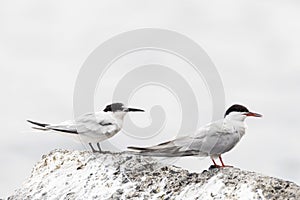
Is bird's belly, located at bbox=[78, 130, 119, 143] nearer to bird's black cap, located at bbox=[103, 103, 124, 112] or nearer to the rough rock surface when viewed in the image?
bird's black cap, located at bbox=[103, 103, 124, 112]

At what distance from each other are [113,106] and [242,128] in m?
2.44

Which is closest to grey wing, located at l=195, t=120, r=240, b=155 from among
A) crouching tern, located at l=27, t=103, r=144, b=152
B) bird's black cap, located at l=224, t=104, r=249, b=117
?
bird's black cap, located at l=224, t=104, r=249, b=117

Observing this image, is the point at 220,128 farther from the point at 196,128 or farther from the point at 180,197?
A: the point at 180,197

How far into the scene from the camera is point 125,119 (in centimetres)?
1083

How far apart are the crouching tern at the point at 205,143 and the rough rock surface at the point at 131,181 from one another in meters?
0.25

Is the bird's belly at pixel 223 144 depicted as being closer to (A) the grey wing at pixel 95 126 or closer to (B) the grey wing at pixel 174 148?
(B) the grey wing at pixel 174 148

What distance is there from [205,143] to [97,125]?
2.20 meters

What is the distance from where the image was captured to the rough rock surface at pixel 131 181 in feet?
25.7

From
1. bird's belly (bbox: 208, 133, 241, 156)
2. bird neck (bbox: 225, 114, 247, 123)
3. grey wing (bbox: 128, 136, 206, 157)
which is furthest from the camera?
bird neck (bbox: 225, 114, 247, 123)

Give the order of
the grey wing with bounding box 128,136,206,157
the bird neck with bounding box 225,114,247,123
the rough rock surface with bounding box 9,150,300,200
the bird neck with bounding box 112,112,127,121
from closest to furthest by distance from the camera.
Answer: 1. the rough rock surface with bounding box 9,150,300,200
2. the grey wing with bounding box 128,136,206,157
3. the bird neck with bounding box 225,114,247,123
4. the bird neck with bounding box 112,112,127,121

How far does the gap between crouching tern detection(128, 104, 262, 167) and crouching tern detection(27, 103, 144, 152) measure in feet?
4.95

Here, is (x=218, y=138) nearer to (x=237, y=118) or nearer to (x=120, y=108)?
(x=237, y=118)

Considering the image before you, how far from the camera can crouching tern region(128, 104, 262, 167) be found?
8977 millimetres

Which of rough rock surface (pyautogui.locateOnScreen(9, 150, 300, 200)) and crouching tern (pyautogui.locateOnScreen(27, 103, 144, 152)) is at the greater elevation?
crouching tern (pyautogui.locateOnScreen(27, 103, 144, 152))
